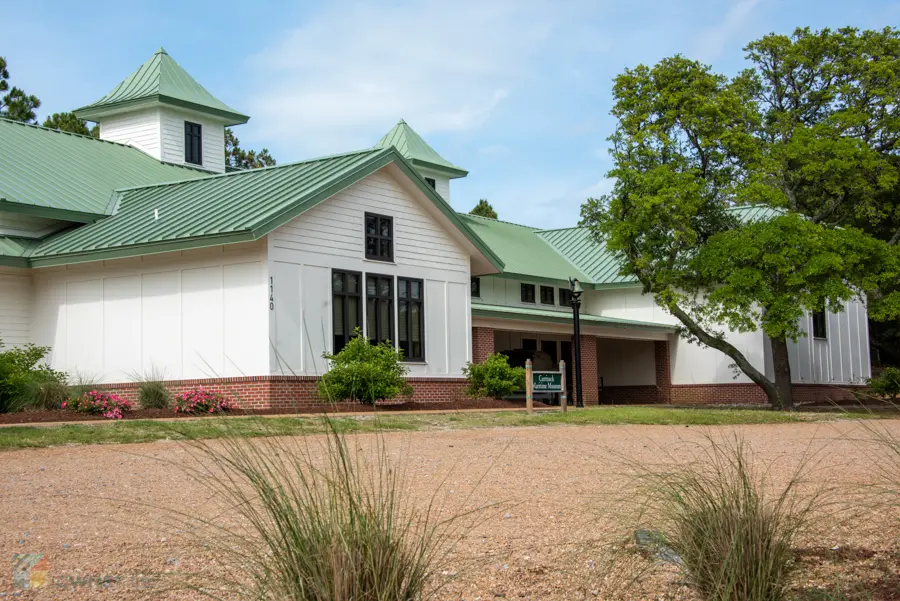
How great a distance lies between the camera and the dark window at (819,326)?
125 feet

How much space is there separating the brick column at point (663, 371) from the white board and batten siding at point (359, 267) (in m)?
A: 11.4

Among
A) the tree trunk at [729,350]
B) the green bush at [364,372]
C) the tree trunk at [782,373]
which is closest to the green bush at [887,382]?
the tree trunk at [782,373]

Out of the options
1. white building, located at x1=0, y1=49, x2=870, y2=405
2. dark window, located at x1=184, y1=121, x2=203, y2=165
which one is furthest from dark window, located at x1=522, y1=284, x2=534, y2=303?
dark window, located at x1=184, y1=121, x2=203, y2=165

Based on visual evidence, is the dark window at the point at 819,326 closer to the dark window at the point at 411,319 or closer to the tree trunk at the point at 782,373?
the tree trunk at the point at 782,373

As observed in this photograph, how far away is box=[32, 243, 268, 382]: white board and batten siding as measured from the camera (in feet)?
73.5

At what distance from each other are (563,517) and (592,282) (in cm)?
3000

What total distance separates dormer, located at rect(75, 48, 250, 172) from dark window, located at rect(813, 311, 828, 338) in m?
20.8

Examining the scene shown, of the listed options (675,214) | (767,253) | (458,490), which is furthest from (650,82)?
(458,490)

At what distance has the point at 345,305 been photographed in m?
24.1

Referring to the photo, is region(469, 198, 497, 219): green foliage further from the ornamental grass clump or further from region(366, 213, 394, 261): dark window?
the ornamental grass clump

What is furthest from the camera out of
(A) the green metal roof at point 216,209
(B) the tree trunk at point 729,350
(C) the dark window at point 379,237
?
(B) the tree trunk at point 729,350

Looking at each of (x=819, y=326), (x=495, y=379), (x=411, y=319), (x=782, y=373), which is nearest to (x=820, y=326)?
(x=819, y=326)

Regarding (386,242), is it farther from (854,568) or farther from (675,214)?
(854,568)

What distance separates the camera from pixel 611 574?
6.20m
